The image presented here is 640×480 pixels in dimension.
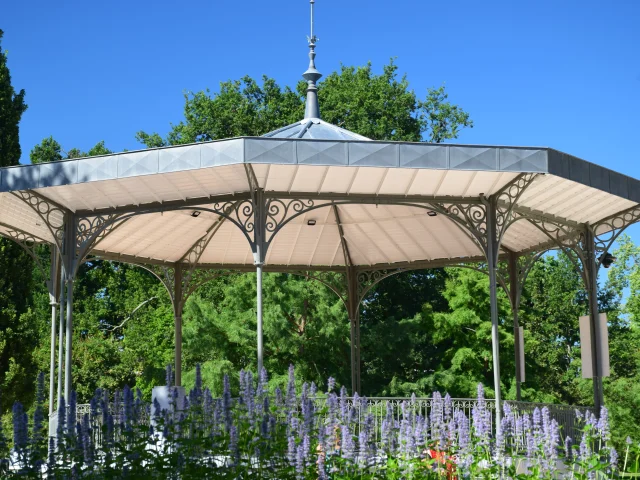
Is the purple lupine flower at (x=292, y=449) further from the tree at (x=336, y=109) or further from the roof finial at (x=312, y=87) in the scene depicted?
the tree at (x=336, y=109)

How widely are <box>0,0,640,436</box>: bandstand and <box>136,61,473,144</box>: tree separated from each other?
1436 cm

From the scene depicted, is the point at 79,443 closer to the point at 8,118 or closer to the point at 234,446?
the point at 234,446

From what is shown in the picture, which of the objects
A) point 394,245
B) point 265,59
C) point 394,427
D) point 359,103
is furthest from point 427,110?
point 394,427

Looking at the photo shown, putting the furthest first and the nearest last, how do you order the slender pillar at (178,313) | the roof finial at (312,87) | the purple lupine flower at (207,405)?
the slender pillar at (178,313) → the roof finial at (312,87) → the purple lupine flower at (207,405)

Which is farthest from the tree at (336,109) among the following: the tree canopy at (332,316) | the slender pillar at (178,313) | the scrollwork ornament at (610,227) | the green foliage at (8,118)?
the scrollwork ornament at (610,227)

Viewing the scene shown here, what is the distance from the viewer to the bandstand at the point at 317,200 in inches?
473

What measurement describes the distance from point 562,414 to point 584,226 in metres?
3.47

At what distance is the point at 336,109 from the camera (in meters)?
33.2

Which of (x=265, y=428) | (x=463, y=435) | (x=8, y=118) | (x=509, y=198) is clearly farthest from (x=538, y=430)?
(x=8, y=118)

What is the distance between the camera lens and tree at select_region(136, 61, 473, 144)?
108ft

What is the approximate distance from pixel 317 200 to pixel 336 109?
1996cm

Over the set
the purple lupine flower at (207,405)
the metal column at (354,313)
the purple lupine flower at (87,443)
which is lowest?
the purple lupine flower at (87,443)

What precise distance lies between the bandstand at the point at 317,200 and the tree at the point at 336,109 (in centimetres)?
1436

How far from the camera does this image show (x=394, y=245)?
1888 centimetres
